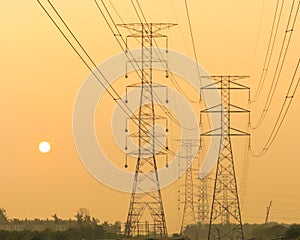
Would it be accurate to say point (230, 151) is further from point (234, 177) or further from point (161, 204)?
point (161, 204)

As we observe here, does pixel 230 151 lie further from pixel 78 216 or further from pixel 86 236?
pixel 78 216

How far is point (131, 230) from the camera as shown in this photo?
2955 inches

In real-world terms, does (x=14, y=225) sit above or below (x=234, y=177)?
above

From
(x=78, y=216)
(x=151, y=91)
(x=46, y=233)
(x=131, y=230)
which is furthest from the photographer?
(x=78, y=216)

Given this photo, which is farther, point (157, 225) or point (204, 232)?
point (204, 232)

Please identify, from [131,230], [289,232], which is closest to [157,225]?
[131,230]

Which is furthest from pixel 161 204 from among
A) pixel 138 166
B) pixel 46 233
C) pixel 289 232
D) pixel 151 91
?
pixel 46 233

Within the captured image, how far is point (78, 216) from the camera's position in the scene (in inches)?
5655

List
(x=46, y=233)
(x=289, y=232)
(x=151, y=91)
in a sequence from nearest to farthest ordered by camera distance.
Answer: (x=151, y=91), (x=289, y=232), (x=46, y=233)

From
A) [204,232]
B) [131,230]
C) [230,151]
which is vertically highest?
[204,232]

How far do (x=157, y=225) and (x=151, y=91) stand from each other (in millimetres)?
13669

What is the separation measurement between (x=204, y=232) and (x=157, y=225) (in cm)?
7203

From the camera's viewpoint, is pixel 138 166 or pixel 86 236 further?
pixel 86 236

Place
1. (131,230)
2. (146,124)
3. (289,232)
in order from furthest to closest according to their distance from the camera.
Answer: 1. (289,232)
2. (131,230)
3. (146,124)
